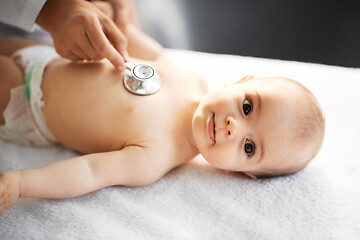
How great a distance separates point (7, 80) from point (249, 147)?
767 mm

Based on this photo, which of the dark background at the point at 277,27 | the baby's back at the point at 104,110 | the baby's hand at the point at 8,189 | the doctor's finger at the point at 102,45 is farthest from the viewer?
the dark background at the point at 277,27

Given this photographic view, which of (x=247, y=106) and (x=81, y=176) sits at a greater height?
(x=247, y=106)

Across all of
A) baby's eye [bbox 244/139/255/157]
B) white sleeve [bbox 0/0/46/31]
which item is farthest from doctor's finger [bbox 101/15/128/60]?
baby's eye [bbox 244/139/255/157]

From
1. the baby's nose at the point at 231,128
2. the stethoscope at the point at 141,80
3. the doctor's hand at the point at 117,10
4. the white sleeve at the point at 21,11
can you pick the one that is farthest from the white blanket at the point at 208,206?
the doctor's hand at the point at 117,10

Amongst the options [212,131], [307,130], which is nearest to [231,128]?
[212,131]

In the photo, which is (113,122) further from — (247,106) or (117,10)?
(117,10)

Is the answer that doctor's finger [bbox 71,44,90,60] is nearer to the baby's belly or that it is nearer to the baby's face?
the baby's belly

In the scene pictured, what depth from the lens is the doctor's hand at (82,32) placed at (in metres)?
0.88

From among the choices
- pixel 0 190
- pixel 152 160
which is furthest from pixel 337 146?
pixel 0 190

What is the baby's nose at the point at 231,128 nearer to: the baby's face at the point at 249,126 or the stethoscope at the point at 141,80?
the baby's face at the point at 249,126

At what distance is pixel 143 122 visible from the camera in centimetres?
98

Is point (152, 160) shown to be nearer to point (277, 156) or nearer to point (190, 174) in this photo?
point (190, 174)

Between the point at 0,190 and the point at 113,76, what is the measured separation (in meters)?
0.45

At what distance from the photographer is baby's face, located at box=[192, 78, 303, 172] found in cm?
94
